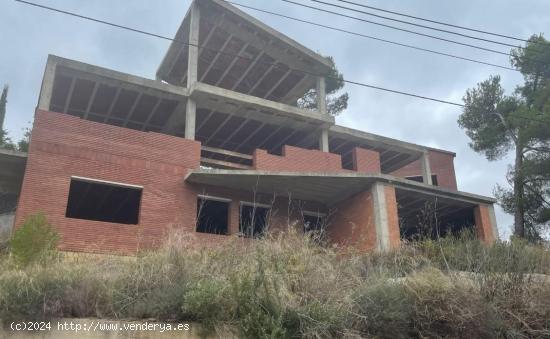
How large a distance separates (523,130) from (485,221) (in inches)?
320

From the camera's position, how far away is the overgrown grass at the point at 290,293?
6617 millimetres

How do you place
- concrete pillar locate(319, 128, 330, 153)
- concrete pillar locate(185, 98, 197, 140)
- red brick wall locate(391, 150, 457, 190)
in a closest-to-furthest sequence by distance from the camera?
1. concrete pillar locate(185, 98, 197, 140)
2. concrete pillar locate(319, 128, 330, 153)
3. red brick wall locate(391, 150, 457, 190)

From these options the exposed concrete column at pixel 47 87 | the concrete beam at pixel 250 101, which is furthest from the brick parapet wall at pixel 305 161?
the exposed concrete column at pixel 47 87

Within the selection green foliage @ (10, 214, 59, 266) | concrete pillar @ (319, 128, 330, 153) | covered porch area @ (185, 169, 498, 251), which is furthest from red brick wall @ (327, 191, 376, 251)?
green foliage @ (10, 214, 59, 266)

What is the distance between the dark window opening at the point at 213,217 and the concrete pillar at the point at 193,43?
4.09m

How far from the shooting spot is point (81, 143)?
14.0 m

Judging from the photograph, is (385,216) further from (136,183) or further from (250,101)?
(136,183)

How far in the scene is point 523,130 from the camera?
23.8 m

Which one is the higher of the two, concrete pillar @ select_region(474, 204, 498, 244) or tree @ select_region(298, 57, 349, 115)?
tree @ select_region(298, 57, 349, 115)

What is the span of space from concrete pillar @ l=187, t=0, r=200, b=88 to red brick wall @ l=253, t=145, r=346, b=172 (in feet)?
11.0

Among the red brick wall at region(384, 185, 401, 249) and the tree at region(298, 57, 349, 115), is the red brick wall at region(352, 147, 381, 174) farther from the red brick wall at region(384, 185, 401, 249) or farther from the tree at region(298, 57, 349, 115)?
the tree at region(298, 57, 349, 115)

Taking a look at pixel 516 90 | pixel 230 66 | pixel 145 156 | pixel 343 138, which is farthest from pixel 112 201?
pixel 516 90

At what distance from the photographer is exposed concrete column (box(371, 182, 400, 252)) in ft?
49.8

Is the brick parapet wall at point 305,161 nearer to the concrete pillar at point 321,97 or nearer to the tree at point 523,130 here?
the concrete pillar at point 321,97
